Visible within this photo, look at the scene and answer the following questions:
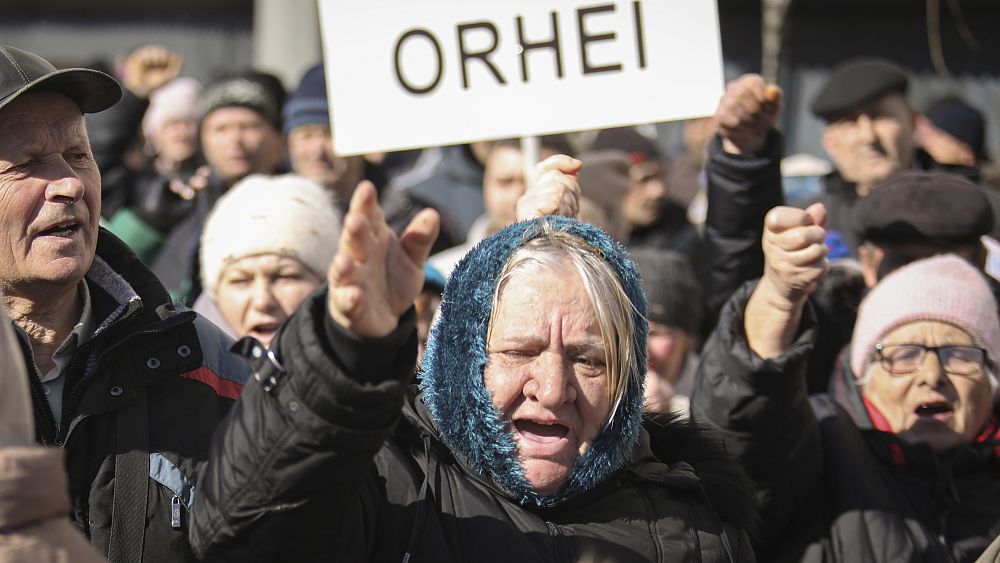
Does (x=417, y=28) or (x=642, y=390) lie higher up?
(x=417, y=28)

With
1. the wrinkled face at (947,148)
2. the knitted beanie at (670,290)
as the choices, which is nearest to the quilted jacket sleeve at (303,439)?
the knitted beanie at (670,290)

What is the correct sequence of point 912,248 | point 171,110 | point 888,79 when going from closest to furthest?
point 912,248 < point 888,79 < point 171,110

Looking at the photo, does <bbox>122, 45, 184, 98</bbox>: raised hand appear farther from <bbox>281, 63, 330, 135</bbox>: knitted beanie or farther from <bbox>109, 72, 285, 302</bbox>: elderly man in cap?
<bbox>281, 63, 330, 135</bbox>: knitted beanie

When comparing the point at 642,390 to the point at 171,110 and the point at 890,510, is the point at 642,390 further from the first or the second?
the point at 171,110

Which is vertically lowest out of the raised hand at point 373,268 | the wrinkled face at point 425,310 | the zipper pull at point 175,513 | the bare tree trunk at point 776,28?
the zipper pull at point 175,513

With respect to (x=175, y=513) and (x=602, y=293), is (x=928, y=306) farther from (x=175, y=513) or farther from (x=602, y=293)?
(x=175, y=513)

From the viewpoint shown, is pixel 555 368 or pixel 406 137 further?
pixel 406 137

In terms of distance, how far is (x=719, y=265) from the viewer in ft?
12.3

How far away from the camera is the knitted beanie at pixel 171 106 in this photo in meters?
6.95

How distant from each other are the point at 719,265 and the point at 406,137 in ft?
3.25

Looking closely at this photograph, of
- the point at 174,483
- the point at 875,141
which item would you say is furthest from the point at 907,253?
the point at 174,483

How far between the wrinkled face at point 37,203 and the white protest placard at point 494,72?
1.26 meters

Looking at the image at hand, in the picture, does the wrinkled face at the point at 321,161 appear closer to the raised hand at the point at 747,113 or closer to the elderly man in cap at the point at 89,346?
the raised hand at the point at 747,113

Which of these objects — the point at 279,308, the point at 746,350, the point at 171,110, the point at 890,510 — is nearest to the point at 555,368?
the point at 746,350
